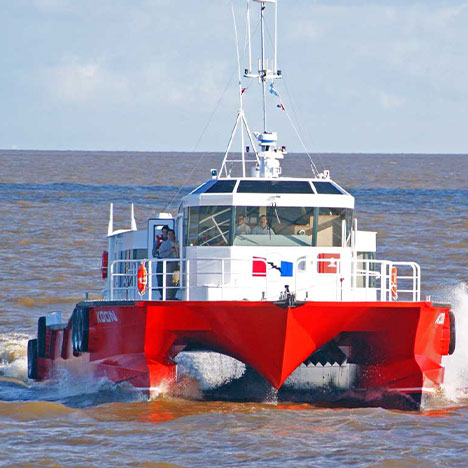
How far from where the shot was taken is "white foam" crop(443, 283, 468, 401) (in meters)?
19.9

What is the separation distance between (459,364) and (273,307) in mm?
6260

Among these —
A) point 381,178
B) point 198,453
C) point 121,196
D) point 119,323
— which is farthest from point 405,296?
point 381,178

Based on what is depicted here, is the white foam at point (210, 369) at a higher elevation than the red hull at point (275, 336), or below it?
below

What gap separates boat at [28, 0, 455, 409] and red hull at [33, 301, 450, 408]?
0.06 feet

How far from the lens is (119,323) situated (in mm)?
17609

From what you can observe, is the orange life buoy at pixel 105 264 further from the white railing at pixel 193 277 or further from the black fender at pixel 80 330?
the white railing at pixel 193 277

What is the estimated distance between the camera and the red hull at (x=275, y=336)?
Result: 16641 millimetres

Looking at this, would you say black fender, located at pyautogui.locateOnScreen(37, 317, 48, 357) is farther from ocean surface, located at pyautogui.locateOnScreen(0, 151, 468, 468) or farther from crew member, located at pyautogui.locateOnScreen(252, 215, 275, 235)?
crew member, located at pyautogui.locateOnScreen(252, 215, 275, 235)

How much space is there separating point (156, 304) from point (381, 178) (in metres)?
71.9

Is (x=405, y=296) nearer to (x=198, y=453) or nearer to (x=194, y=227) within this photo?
(x=194, y=227)

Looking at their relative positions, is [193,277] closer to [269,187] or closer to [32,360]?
[269,187]

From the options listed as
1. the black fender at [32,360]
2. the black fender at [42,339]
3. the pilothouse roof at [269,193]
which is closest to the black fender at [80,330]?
the pilothouse roof at [269,193]

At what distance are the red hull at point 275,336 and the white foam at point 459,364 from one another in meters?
1.59

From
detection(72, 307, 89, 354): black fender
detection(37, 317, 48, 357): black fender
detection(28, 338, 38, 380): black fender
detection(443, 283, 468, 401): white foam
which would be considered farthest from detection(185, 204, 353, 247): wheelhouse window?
detection(28, 338, 38, 380): black fender
